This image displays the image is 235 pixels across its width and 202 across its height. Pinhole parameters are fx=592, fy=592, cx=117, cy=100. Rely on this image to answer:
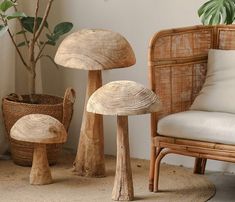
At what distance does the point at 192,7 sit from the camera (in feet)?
10.5

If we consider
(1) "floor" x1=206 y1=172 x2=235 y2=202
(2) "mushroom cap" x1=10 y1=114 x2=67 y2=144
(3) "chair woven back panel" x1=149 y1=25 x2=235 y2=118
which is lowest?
(1) "floor" x1=206 y1=172 x2=235 y2=202

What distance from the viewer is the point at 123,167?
103 inches

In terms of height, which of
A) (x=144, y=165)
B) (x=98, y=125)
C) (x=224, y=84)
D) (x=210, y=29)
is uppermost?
(x=210, y=29)

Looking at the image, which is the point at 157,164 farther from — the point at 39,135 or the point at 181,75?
the point at 39,135

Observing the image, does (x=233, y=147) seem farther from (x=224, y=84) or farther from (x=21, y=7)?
(x=21, y=7)

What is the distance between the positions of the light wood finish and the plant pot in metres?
0.60

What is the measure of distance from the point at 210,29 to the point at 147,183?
832 millimetres

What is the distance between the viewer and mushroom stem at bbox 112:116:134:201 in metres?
2.62

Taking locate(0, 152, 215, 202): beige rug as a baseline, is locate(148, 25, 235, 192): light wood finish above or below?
above

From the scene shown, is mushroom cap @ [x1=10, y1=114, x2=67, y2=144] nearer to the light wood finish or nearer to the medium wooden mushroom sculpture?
the medium wooden mushroom sculpture

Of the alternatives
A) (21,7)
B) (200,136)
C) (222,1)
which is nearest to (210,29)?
(222,1)

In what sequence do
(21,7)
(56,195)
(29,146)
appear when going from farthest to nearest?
(21,7) → (29,146) → (56,195)

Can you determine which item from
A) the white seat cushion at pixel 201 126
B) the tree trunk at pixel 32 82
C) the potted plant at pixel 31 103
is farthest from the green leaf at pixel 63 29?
the white seat cushion at pixel 201 126

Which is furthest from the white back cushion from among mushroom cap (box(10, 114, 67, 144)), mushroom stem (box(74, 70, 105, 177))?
mushroom cap (box(10, 114, 67, 144))
